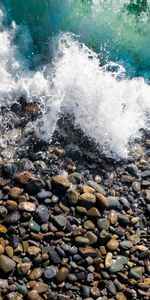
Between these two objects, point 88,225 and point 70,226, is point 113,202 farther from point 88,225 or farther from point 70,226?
point 70,226

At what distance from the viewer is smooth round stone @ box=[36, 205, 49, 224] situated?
566 cm

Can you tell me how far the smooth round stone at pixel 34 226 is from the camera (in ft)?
18.3

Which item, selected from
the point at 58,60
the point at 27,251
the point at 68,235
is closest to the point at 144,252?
the point at 68,235

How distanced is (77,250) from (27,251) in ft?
2.15

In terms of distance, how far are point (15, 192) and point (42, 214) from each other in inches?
18.1

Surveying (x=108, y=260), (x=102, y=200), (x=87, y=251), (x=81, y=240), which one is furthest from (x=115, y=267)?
(x=102, y=200)

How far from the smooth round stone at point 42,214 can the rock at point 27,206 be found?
0.07 meters

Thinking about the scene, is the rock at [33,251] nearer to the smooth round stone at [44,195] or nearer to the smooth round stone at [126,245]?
the smooth round stone at [44,195]

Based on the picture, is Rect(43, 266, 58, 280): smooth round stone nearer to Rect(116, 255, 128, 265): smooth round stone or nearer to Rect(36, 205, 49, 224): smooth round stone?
Rect(36, 205, 49, 224): smooth round stone

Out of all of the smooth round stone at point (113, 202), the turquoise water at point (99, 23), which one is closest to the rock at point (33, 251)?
the smooth round stone at point (113, 202)

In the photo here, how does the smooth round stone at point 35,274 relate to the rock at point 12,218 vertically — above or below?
below

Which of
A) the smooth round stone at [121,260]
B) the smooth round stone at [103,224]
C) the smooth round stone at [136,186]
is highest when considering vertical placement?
the smooth round stone at [136,186]

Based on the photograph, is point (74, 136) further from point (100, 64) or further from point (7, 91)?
point (100, 64)

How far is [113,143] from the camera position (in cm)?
700
